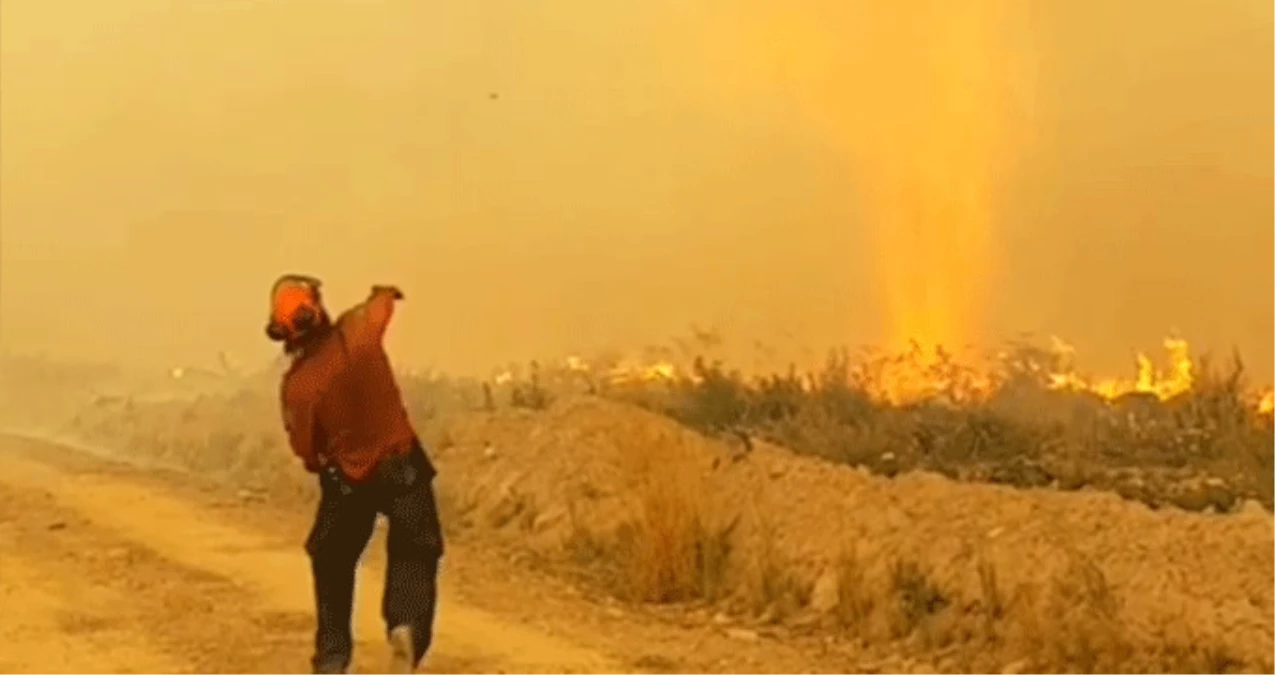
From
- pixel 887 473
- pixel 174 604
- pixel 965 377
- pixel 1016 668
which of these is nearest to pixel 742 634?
pixel 1016 668

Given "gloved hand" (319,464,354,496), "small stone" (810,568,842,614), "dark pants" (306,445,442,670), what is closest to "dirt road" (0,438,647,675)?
"dark pants" (306,445,442,670)

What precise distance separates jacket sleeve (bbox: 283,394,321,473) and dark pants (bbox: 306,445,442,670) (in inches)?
6.2

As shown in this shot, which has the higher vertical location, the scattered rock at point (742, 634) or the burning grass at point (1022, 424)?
the burning grass at point (1022, 424)

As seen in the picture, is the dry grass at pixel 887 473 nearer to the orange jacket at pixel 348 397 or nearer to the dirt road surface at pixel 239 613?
the dirt road surface at pixel 239 613

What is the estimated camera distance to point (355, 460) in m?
7.09

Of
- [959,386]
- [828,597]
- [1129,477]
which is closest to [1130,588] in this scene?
[828,597]

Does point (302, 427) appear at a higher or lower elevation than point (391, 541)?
higher

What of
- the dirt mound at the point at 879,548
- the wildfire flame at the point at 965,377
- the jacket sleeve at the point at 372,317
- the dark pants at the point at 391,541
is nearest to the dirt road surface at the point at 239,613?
the dirt mound at the point at 879,548

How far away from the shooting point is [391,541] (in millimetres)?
7316

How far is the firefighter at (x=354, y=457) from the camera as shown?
22.9ft

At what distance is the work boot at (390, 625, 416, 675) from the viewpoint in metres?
7.28

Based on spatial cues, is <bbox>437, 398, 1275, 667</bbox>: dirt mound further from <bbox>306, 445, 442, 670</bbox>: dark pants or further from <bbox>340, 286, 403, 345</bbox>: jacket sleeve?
<bbox>340, 286, 403, 345</bbox>: jacket sleeve

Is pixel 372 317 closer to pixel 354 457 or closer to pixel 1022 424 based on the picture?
pixel 354 457

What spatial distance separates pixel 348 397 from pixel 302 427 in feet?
0.69
